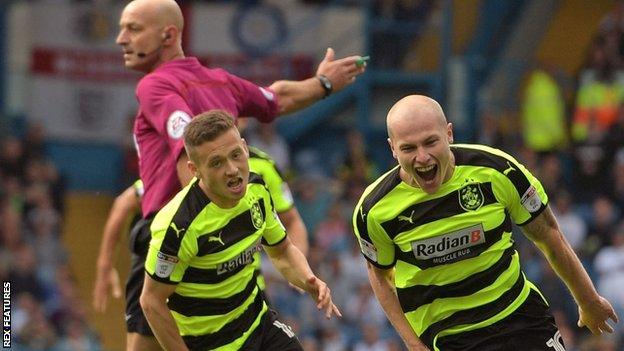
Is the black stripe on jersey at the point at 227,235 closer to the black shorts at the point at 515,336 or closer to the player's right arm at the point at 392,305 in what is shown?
the player's right arm at the point at 392,305

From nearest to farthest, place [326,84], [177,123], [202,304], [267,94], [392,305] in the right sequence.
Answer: [392,305], [202,304], [177,123], [267,94], [326,84]

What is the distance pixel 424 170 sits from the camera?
6406 mm

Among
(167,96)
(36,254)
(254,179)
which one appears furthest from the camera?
(36,254)

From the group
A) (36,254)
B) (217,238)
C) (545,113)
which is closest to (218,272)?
(217,238)

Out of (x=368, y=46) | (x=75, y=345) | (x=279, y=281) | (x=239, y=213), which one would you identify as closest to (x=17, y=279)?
(x=75, y=345)

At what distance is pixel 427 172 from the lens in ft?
21.2

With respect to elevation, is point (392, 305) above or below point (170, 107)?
below

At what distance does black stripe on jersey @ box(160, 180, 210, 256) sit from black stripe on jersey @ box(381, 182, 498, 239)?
35.1 inches

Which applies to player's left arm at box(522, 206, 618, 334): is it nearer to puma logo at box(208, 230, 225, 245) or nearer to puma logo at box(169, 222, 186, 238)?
puma logo at box(208, 230, 225, 245)

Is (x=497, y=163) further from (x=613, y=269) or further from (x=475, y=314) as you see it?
(x=613, y=269)

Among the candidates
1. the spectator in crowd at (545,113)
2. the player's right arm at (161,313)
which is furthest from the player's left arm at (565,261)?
the spectator in crowd at (545,113)

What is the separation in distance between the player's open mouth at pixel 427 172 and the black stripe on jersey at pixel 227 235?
97 centimetres

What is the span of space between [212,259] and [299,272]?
444mm

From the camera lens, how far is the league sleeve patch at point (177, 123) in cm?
727
